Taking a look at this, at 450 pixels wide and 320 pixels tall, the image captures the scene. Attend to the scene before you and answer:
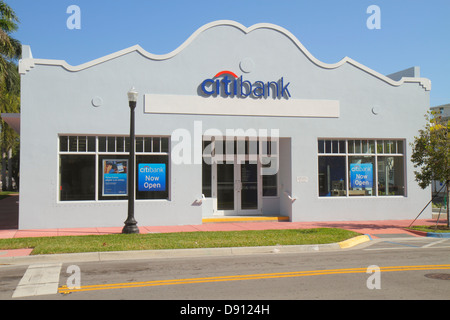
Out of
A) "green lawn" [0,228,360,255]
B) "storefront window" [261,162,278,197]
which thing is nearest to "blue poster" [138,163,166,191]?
"green lawn" [0,228,360,255]

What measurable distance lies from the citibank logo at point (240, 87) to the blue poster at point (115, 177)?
13.0 ft

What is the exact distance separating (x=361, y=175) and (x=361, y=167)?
32 cm

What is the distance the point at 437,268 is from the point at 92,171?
11095 millimetres

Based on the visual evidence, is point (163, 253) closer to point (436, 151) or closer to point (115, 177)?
point (115, 177)

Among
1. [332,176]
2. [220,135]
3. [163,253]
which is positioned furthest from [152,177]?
[332,176]

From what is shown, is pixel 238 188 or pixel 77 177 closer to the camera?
pixel 77 177

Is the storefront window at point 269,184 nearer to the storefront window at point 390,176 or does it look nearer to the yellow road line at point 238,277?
the storefront window at point 390,176

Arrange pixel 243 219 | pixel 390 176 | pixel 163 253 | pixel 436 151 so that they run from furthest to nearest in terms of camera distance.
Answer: pixel 390 176, pixel 243 219, pixel 436 151, pixel 163 253

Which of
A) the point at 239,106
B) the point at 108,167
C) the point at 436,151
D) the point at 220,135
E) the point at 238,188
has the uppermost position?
the point at 239,106

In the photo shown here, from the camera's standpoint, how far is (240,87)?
16656 millimetres

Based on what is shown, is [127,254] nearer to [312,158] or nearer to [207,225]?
[207,225]

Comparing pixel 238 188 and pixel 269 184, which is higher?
pixel 269 184

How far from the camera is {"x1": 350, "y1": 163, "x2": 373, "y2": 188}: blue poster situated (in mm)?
17844

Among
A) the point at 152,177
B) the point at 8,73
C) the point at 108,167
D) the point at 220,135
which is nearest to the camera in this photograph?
the point at 108,167
